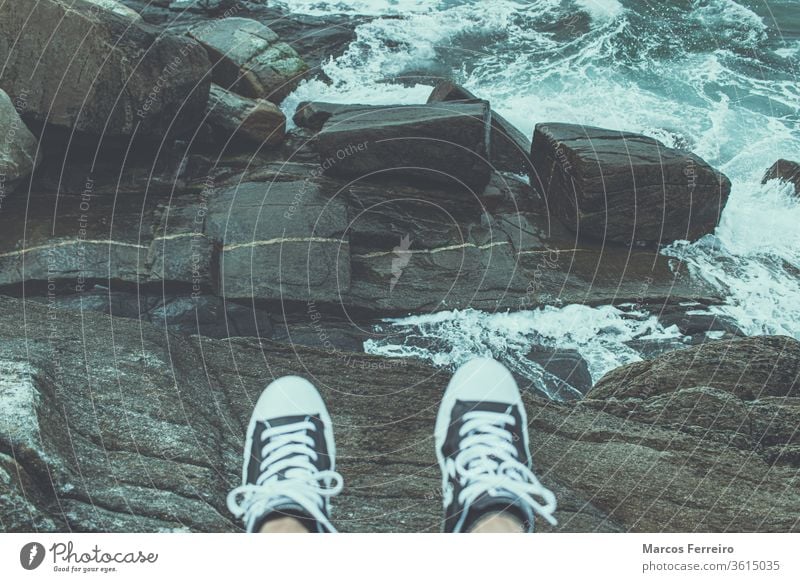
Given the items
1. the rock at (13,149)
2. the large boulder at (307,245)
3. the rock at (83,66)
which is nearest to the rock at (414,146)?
the large boulder at (307,245)

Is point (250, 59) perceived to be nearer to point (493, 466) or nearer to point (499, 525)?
point (493, 466)

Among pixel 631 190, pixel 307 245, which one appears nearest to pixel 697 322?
pixel 631 190

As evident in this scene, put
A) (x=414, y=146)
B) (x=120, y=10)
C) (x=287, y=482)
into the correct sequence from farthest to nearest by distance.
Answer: (x=120, y=10)
(x=414, y=146)
(x=287, y=482)

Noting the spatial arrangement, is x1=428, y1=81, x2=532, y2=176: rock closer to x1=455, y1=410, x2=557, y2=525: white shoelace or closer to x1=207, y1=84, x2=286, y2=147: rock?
x1=207, y1=84, x2=286, y2=147: rock

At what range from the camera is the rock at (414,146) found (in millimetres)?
→ 5883

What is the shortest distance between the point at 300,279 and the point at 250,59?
3.58 m

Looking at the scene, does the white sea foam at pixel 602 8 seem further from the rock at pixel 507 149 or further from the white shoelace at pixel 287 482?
the white shoelace at pixel 287 482

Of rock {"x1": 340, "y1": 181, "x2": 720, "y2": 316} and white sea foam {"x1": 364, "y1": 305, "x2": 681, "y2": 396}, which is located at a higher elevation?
rock {"x1": 340, "y1": 181, "x2": 720, "y2": 316}

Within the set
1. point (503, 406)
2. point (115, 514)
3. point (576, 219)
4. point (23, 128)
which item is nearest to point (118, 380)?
point (115, 514)

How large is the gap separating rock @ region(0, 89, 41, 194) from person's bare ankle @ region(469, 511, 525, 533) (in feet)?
14.3

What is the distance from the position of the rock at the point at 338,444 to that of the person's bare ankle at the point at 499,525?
0.16m

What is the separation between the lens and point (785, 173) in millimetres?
6770

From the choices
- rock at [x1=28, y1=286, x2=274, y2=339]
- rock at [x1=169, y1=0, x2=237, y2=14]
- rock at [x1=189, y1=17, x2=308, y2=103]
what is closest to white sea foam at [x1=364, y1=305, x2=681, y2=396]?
rock at [x1=28, y1=286, x2=274, y2=339]

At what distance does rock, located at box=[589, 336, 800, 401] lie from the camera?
3.63m
